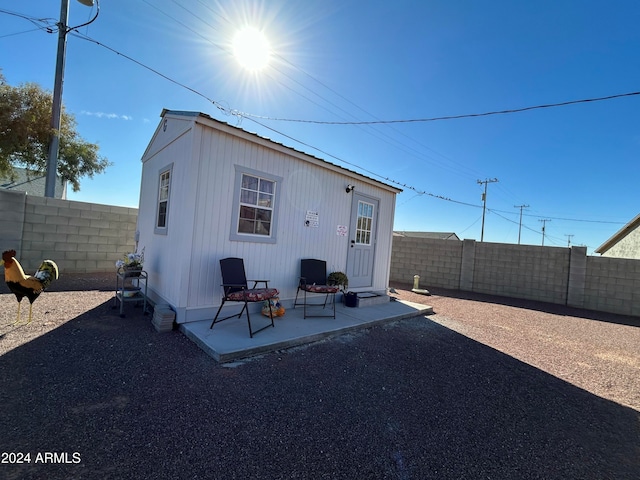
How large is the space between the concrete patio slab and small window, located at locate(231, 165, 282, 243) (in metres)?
1.31

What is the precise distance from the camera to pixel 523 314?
265 inches

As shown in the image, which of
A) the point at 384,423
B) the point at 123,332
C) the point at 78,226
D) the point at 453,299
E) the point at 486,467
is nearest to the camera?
the point at 486,467

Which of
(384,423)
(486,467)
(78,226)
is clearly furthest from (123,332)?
(78,226)

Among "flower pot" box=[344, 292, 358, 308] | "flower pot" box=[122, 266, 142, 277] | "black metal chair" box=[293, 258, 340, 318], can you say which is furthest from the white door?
"flower pot" box=[122, 266, 142, 277]

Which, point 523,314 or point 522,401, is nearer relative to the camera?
point 522,401

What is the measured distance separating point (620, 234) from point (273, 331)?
18.1 metres

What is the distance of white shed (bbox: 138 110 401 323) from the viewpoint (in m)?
3.92

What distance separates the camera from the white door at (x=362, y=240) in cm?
612

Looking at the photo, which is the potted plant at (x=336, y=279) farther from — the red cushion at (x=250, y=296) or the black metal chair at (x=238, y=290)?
the red cushion at (x=250, y=296)

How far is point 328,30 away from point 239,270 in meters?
5.67

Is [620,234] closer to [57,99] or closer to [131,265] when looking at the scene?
[131,265]

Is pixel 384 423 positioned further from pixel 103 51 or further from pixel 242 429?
pixel 103 51

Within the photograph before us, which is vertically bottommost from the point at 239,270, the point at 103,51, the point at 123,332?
the point at 123,332

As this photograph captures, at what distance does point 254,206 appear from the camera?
179 inches
